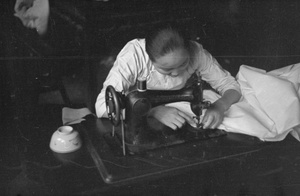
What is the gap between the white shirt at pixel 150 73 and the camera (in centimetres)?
121

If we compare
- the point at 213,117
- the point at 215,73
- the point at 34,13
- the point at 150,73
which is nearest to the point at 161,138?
the point at 213,117

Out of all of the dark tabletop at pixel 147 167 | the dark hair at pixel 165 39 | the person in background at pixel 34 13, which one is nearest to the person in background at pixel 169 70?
the dark hair at pixel 165 39

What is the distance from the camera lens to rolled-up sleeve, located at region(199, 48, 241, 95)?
1.36 metres

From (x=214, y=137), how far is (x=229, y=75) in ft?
1.25

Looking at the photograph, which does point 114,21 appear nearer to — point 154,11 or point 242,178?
point 154,11

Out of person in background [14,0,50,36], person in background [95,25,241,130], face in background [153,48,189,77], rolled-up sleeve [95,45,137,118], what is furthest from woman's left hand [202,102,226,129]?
person in background [14,0,50,36]

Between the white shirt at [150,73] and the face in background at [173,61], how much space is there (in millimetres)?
109

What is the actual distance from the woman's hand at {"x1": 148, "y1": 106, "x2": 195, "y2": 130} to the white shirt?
16cm

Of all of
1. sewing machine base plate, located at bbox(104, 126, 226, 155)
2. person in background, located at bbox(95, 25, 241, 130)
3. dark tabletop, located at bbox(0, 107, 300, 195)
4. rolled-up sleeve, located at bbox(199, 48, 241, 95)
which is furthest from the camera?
rolled-up sleeve, located at bbox(199, 48, 241, 95)

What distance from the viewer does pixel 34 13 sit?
115 centimetres

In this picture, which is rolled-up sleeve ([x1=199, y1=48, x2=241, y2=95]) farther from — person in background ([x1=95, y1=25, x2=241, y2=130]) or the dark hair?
the dark hair

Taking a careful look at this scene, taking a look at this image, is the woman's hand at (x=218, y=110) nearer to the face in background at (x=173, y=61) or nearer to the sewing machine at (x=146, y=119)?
the sewing machine at (x=146, y=119)

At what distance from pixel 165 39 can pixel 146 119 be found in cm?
29

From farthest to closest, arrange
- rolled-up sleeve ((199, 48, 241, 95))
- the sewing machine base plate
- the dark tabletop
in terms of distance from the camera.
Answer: rolled-up sleeve ((199, 48, 241, 95)) → the sewing machine base plate → the dark tabletop
